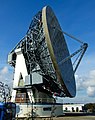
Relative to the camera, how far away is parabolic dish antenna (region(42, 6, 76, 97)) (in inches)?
1708

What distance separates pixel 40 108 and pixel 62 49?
43.2 ft

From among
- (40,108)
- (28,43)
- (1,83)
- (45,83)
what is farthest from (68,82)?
(1,83)

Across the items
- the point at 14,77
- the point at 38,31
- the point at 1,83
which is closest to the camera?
the point at 1,83

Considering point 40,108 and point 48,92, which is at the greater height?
point 48,92

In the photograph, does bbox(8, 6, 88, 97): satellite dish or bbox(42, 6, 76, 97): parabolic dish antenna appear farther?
bbox(8, 6, 88, 97): satellite dish

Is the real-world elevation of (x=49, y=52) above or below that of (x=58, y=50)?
below

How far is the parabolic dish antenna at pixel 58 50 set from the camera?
142 feet

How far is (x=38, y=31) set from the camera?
160ft

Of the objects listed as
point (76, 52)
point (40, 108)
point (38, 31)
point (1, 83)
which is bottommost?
point (40, 108)

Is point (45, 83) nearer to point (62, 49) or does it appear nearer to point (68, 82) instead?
point (68, 82)

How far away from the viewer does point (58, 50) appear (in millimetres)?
49219

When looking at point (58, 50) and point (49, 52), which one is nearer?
point (49, 52)

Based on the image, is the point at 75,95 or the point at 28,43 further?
the point at 75,95

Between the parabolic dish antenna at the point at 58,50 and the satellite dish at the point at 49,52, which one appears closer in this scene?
the parabolic dish antenna at the point at 58,50
